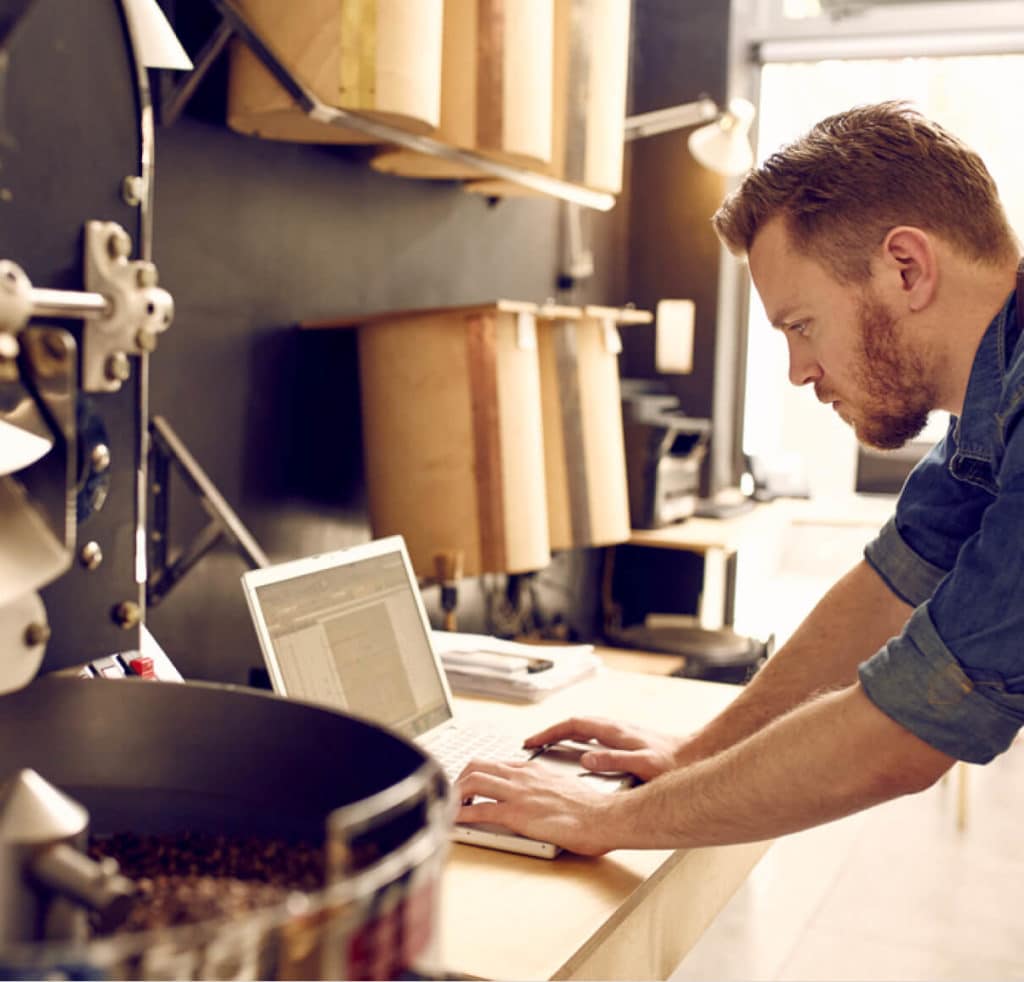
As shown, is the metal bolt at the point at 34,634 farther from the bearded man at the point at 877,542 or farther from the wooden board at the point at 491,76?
the wooden board at the point at 491,76

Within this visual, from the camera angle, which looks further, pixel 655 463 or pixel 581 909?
pixel 655 463

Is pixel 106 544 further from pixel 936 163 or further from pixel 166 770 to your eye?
pixel 936 163

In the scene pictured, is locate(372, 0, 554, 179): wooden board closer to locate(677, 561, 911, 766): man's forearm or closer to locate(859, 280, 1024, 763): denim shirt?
locate(677, 561, 911, 766): man's forearm

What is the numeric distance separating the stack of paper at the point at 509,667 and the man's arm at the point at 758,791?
2.05 feet

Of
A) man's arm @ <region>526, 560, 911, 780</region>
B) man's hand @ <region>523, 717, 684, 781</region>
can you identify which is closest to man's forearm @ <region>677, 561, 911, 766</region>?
man's arm @ <region>526, 560, 911, 780</region>

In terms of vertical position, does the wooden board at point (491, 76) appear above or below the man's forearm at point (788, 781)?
above

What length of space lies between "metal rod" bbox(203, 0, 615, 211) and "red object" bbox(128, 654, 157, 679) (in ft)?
3.21

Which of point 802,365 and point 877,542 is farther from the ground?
point 802,365

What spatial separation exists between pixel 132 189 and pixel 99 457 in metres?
0.19

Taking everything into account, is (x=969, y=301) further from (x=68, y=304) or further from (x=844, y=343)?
(x=68, y=304)

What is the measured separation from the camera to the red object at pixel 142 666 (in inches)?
43.7

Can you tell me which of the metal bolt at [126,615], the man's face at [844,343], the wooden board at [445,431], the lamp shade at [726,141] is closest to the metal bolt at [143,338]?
the metal bolt at [126,615]

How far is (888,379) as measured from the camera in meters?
1.51

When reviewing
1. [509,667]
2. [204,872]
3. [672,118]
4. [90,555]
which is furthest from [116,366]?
[672,118]
